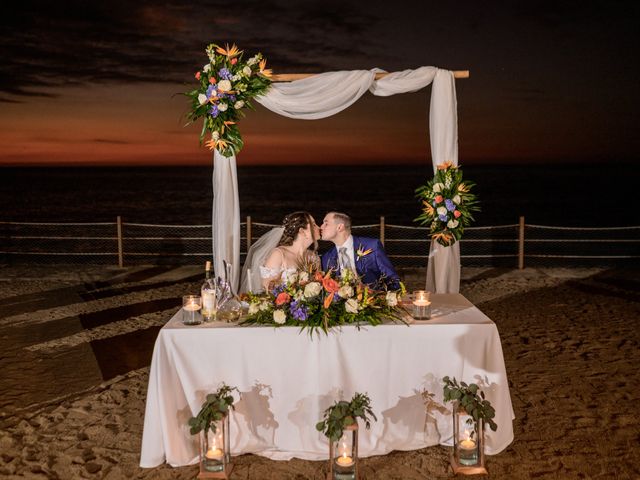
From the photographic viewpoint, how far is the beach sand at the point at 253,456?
400 cm

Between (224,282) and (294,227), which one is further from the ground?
(294,227)

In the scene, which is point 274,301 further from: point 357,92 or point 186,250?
point 186,250

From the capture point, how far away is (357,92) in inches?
228

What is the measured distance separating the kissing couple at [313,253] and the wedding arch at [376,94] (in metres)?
0.50

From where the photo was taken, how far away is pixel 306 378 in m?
4.04

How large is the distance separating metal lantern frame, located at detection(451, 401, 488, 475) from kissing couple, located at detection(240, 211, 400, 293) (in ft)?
4.32

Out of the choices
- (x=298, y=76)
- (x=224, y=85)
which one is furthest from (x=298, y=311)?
(x=298, y=76)

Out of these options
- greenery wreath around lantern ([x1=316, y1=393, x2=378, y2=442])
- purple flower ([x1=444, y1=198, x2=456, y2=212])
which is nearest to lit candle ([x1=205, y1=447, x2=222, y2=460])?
greenery wreath around lantern ([x1=316, y1=393, x2=378, y2=442])

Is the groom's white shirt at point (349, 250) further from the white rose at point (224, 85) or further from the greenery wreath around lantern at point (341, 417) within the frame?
the greenery wreath around lantern at point (341, 417)

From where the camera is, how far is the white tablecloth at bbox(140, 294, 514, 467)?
395cm

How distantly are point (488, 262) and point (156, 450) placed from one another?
14208 mm

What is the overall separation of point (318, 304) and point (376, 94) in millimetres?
2735

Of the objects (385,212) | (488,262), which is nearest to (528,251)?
(488,262)

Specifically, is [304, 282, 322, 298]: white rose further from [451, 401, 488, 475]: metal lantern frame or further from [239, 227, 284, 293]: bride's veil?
[239, 227, 284, 293]: bride's veil
